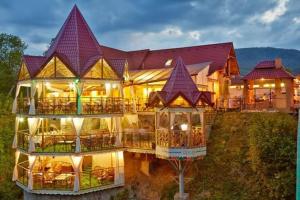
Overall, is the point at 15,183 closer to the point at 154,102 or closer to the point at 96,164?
the point at 96,164

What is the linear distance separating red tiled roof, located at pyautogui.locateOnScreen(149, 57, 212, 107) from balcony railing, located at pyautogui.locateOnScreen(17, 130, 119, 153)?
4751mm

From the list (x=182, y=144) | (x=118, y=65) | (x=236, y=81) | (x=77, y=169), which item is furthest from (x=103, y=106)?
(x=236, y=81)

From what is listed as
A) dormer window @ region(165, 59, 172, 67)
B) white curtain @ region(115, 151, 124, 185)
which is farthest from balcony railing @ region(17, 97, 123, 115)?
dormer window @ region(165, 59, 172, 67)

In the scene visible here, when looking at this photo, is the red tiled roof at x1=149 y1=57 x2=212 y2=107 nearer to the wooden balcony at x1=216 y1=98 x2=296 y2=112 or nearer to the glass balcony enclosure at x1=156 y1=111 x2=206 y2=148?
the glass balcony enclosure at x1=156 y1=111 x2=206 y2=148

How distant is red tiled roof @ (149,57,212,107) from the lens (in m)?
26.8

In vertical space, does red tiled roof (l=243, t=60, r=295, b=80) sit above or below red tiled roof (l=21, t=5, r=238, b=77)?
below

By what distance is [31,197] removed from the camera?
29.0 metres

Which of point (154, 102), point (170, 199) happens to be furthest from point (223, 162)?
point (154, 102)

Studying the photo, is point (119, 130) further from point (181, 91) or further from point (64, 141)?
point (181, 91)

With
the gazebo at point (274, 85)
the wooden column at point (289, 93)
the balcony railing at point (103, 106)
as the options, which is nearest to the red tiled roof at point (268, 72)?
the gazebo at point (274, 85)

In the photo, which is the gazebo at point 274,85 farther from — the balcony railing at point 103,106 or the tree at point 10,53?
the tree at point 10,53

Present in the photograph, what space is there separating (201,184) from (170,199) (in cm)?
242

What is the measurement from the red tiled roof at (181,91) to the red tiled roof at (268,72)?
30.1 feet

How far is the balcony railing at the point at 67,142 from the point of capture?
28703 millimetres
